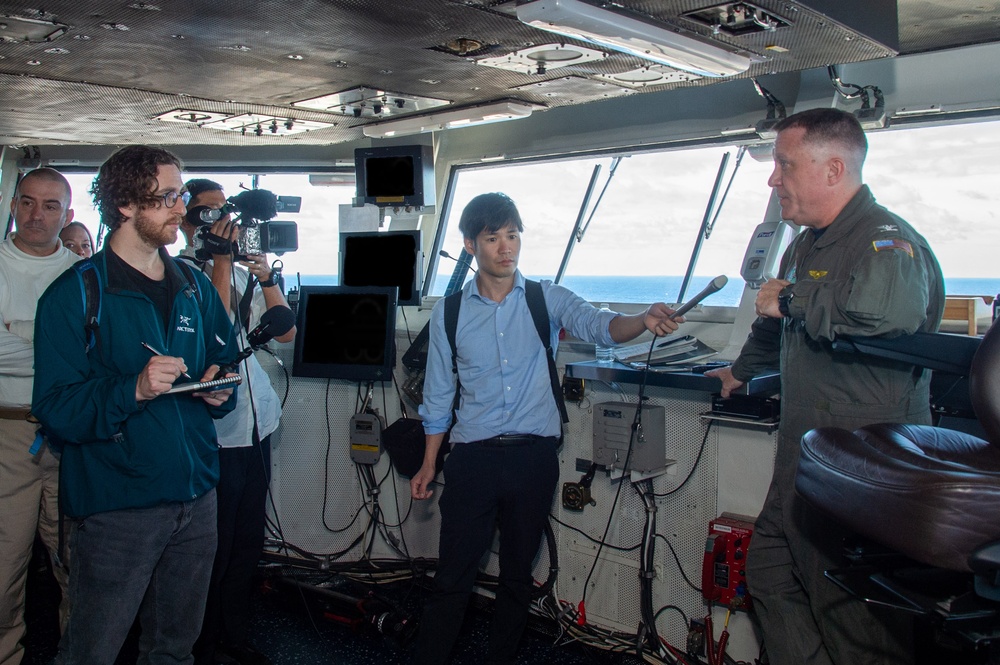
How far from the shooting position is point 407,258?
4.50m

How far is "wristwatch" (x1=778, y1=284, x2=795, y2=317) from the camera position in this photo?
86.0 inches

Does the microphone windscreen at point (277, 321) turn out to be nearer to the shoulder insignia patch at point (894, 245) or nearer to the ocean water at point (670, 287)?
the ocean water at point (670, 287)

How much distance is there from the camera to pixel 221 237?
2.95 meters

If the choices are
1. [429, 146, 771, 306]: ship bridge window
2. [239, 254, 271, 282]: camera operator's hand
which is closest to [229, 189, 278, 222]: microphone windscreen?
[239, 254, 271, 282]: camera operator's hand

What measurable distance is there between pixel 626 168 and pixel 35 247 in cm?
323

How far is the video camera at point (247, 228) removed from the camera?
293 centimetres

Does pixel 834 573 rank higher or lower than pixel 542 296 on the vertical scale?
lower

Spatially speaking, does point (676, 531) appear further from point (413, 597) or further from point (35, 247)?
point (35, 247)

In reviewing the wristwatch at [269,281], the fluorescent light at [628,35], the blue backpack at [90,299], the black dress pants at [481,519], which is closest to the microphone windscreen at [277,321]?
the wristwatch at [269,281]

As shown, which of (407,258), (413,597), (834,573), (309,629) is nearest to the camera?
(834,573)

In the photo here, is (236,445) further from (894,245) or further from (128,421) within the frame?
(894,245)

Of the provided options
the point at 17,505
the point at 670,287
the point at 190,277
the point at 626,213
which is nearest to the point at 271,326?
the point at 190,277

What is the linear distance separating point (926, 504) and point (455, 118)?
9.51ft

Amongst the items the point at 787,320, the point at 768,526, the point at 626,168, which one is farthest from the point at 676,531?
the point at 626,168
